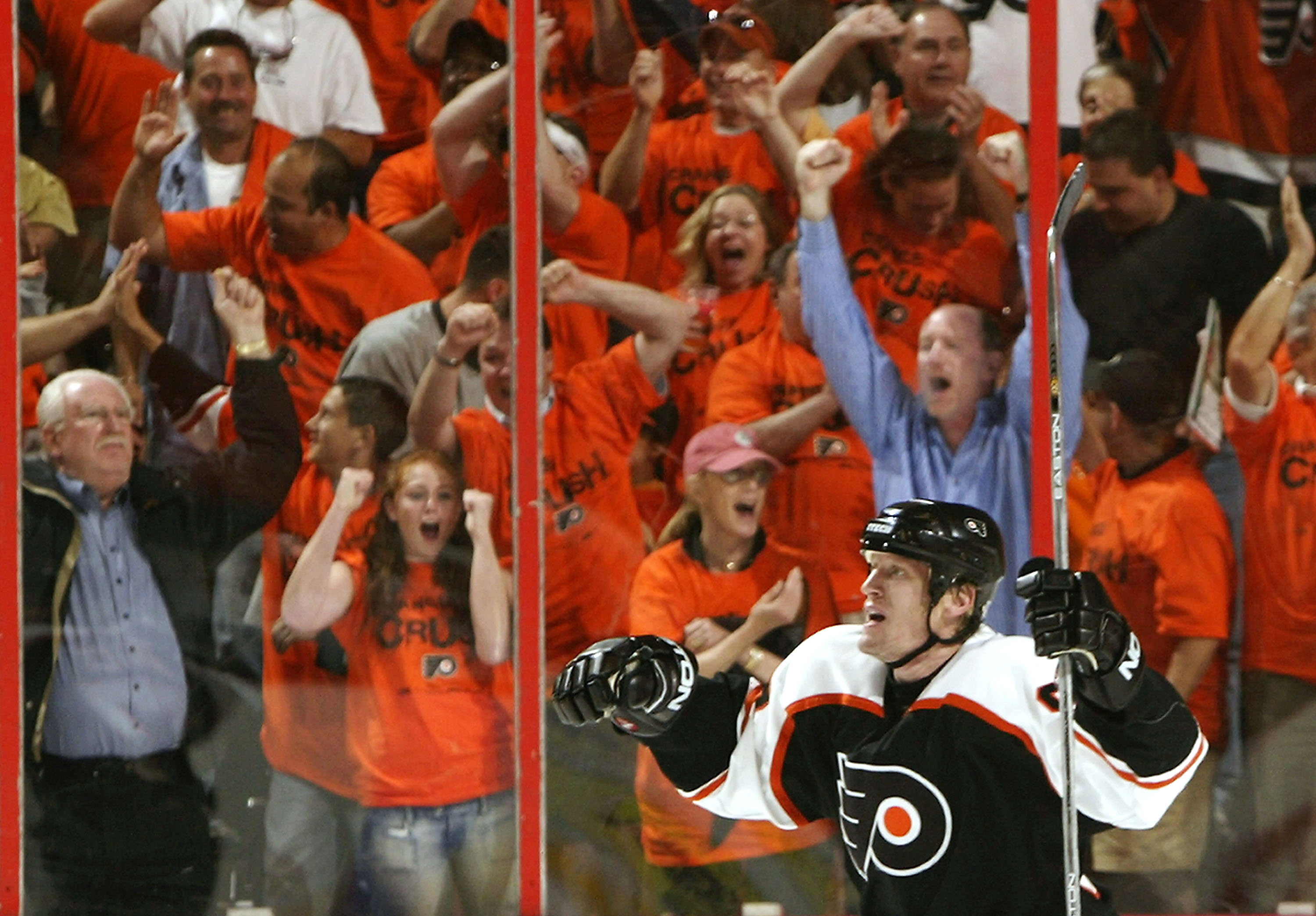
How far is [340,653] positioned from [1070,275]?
211 cm

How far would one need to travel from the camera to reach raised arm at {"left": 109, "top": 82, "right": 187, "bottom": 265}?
360 cm

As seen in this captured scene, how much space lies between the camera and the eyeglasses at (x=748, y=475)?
352cm

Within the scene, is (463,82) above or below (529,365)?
above

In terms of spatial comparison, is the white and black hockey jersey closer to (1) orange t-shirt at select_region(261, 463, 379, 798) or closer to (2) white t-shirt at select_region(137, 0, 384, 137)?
(1) orange t-shirt at select_region(261, 463, 379, 798)

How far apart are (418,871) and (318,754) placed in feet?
1.31

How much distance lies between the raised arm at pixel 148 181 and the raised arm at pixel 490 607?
1.12 metres

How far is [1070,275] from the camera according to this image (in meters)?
3.47

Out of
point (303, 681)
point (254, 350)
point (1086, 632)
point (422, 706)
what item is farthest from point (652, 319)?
point (1086, 632)

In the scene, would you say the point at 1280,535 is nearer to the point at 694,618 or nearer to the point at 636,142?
the point at 694,618

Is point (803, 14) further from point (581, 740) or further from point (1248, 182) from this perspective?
point (581, 740)

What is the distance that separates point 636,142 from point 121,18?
4.60 ft

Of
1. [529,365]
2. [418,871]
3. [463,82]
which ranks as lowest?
[418,871]

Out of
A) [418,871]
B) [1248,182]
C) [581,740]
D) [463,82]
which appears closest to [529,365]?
[463,82]

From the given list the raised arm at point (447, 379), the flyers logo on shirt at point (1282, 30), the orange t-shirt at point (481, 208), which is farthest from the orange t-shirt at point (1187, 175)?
the raised arm at point (447, 379)
